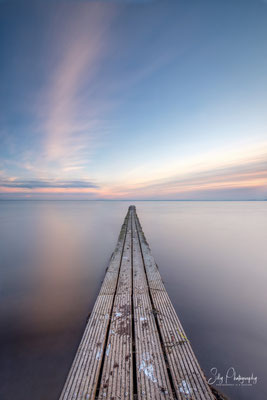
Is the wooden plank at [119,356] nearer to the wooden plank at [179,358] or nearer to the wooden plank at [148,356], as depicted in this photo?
the wooden plank at [148,356]

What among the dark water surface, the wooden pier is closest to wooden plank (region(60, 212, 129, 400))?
the wooden pier

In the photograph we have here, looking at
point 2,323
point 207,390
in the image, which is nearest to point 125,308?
point 207,390

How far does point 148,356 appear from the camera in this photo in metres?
2.54

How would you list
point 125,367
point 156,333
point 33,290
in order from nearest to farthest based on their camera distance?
point 125,367
point 156,333
point 33,290

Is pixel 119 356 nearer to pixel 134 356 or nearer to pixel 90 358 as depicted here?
pixel 134 356

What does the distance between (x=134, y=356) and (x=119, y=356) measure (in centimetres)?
24

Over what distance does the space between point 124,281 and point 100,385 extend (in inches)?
114

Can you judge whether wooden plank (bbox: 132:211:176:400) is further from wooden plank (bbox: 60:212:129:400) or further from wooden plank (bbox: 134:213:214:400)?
wooden plank (bbox: 60:212:129:400)

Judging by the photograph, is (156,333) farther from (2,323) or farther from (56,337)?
(2,323)

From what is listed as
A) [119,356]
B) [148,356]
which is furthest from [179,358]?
[119,356]

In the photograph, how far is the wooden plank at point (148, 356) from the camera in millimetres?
2107

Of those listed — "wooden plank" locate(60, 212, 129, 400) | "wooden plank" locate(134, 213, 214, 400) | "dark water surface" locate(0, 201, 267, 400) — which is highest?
"wooden plank" locate(60, 212, 129, 400)

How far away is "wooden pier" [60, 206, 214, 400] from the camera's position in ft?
6.90

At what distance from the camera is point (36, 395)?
291 centimetres
